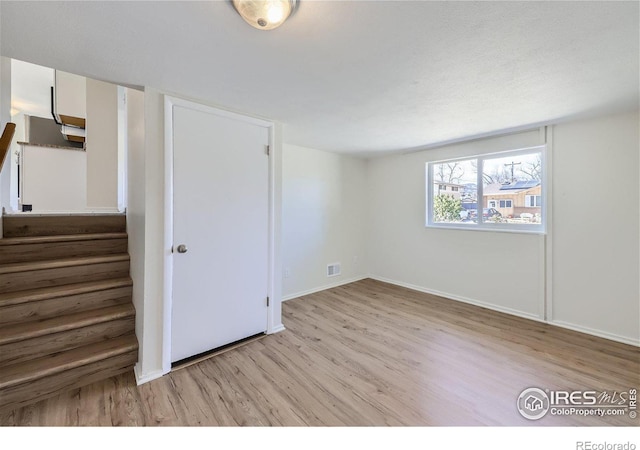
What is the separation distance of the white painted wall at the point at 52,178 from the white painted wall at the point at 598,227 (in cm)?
610

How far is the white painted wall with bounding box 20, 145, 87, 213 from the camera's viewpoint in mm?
3791

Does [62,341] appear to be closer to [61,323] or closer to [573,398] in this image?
[61,323]

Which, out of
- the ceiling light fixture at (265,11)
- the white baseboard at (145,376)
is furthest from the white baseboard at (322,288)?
the ceiling light fixture at (265,11)

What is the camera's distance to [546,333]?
2.58 metres

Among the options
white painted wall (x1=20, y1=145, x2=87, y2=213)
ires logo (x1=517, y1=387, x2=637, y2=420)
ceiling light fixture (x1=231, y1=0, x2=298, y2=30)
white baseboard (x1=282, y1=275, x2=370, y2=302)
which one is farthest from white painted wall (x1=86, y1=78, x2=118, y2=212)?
ires logo (x1=517, y1=387, x2=637, y2=420)

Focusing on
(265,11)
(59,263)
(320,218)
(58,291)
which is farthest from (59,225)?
(320,218)

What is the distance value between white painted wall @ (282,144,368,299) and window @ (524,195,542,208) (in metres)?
2.30

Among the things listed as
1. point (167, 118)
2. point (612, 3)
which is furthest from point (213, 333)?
point (612, 3)

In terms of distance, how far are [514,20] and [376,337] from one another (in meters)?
2.45

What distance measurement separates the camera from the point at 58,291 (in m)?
1.95

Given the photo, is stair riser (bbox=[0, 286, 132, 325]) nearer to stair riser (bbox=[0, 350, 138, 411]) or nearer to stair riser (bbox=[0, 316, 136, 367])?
stair riser (bbox=[0, 316, 136, 367])

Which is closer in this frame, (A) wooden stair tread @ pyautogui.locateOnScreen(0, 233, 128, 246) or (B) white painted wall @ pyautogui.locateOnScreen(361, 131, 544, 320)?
(A) wooden stair tread @ pyautogui.locateOnScreen(0, 233, 128, 246)

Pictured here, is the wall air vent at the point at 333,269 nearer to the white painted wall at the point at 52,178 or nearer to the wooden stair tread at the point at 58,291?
the wooden stair tread at the point at 58,291

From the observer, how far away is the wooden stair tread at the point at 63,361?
1585mm
